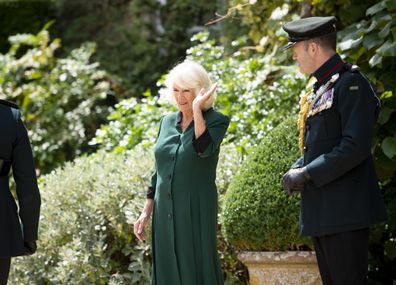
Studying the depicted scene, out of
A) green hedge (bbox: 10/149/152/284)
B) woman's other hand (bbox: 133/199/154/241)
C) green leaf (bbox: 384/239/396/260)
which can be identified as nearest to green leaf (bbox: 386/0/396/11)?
green leaf (bbox: 384/239/396/260)

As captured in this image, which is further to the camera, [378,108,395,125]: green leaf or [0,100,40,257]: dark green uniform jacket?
[378,108,395,125]: green leaf

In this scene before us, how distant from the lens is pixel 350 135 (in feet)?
10.9

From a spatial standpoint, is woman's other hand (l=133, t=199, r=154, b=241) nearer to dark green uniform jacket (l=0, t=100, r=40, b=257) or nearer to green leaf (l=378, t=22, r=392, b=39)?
dark green uniform jacket (l=0, t=100, r=40, b=257)

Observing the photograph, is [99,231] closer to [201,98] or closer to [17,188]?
[17,188]

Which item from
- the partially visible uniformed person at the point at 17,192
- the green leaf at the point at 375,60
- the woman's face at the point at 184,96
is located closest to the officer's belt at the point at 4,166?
the partially visible uniformed person at the point at 17,192

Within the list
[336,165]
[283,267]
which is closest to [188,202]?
[283,267]

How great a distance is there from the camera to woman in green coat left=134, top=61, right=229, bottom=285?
13.1 ft

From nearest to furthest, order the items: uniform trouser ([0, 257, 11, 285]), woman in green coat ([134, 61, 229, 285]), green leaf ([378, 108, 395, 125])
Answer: uniform trouser ([0, 257, 11, 285]) → woman in green coat ([134, 61, 229, 285]) → green leaf ([378, 108, 395, 125])

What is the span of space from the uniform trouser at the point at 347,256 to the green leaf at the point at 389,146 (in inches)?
38.9

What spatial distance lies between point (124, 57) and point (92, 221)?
5.10 meters

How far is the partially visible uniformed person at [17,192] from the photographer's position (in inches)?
152

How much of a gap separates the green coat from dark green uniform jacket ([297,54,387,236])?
2.08 ft

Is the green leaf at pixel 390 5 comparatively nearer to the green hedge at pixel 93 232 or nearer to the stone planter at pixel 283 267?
the stone planter at pixel 283 267

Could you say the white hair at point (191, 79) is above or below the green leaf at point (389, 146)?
above
